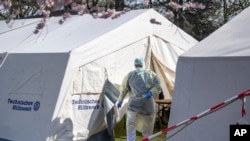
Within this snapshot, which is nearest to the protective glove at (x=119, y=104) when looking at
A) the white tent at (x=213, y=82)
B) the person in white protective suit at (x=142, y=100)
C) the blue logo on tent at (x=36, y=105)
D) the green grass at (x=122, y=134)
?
the person in white protective suit at (x=142, y=100)

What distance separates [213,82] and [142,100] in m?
1.90

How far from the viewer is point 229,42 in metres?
5.60

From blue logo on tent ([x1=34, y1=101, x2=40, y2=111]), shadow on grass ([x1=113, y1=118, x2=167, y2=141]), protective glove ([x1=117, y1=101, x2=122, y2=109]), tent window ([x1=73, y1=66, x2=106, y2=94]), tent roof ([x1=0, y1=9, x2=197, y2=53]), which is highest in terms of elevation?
tent roof ([x1=0, y1=9, x2=197, y2=53])

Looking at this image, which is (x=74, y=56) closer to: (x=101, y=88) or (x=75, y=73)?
(x=75, y=73)

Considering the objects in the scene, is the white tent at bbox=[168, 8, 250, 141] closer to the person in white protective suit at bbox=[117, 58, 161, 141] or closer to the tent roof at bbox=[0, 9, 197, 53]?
the person in white protective suit at bbox=[117, 58, 161, 141]

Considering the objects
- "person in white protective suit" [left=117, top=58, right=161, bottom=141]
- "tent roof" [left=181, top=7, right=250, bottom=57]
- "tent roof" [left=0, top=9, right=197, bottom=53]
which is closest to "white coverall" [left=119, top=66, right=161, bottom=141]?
"person in white protective suit" [left=117, top=58, right=161, bottom=141]

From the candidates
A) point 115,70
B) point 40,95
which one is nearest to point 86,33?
point 115,70

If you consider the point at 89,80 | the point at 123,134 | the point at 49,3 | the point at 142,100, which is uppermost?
the point at 49,3

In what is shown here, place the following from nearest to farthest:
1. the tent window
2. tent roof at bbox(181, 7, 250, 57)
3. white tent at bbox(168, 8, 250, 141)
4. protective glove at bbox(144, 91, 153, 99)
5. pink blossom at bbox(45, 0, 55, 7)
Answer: pink blossom at bbox(45, 0, 55, 7) < white tent at bbox(168, 8, 250, 141) < tent roof at bbox(181, 7, 250, 57) < protective glove at bbox(144, 91, 153, 99) < the tent window

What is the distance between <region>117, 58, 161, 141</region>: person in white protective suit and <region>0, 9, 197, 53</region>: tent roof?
877 mm

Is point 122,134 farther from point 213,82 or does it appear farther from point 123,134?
point 213,82

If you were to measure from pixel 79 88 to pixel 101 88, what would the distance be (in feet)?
1.42

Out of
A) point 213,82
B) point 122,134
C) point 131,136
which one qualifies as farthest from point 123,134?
point 213,82

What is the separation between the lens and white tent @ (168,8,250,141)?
510cm
